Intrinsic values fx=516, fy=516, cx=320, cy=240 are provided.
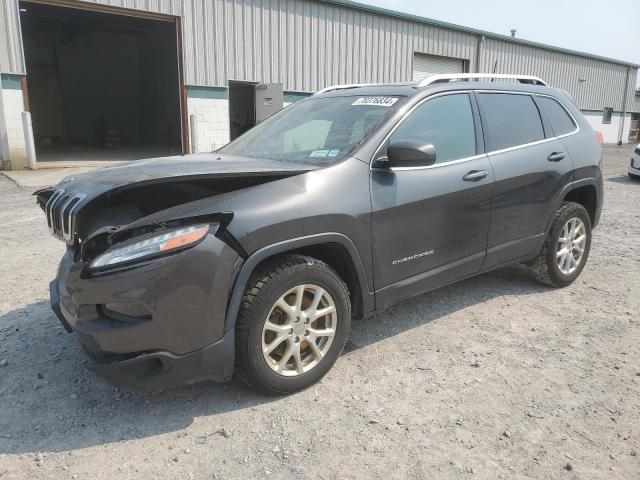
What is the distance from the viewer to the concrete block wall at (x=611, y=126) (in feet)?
98.4

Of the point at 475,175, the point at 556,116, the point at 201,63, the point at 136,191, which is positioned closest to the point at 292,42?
the point at 201,63

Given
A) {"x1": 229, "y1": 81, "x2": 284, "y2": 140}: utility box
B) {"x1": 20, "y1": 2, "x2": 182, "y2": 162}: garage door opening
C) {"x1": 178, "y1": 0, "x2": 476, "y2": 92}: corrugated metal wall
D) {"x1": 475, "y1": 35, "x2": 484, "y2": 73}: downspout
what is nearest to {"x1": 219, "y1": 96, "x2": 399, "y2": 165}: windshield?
{"x1": 229, "y1": 81, "x2": 284, "y2": 140}: utility box

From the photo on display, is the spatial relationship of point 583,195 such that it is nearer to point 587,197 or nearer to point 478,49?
point 587,197

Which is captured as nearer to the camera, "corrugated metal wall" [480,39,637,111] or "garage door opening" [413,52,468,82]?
"garage door opening" [413,52,468,82]

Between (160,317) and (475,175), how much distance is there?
A: 234 centimetres

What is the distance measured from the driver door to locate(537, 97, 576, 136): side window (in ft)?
3.33

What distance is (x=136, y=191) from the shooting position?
2.64 metres

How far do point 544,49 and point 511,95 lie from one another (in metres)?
24.4

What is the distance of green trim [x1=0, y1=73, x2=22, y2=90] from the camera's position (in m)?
12.0

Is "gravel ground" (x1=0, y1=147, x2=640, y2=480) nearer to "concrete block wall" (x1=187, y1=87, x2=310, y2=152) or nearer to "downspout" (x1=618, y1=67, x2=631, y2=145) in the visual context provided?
"concrete block wall" (x1=187, y1=87, x2=310, y2=152)

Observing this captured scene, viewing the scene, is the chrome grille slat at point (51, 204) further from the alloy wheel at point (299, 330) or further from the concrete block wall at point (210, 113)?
the concrete block wall at point (210, 113)

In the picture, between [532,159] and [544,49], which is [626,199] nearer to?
[532,159]

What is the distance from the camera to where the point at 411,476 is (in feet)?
7.29

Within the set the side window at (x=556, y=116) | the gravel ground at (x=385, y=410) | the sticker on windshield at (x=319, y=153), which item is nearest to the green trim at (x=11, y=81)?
the gravel ground at (x=385, y=410)
